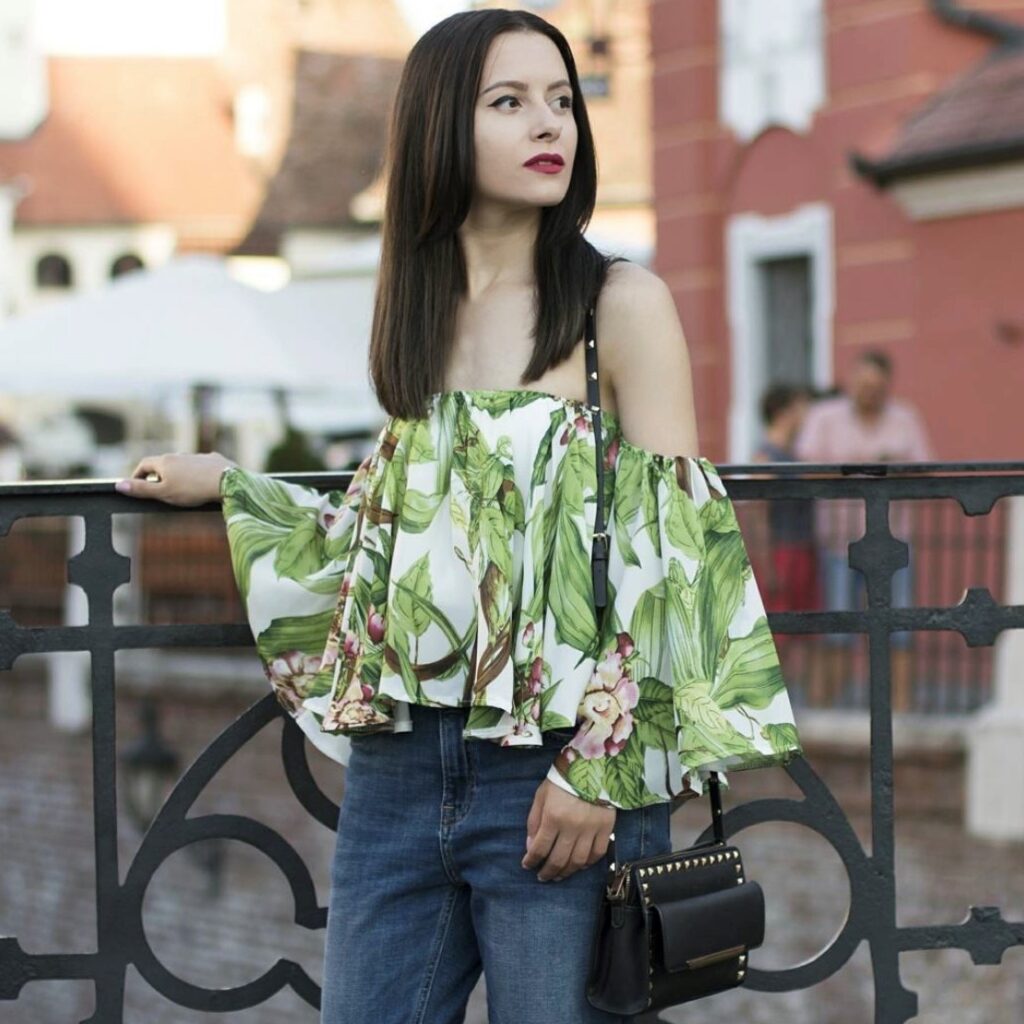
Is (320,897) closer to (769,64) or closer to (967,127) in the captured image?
(967,127)

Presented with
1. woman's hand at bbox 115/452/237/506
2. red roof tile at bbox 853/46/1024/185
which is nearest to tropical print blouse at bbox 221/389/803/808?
woman's hand at bbox 115/452/237/506

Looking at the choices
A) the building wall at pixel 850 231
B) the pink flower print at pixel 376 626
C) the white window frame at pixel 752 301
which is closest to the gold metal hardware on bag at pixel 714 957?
the pink flower print at pixel 376 626

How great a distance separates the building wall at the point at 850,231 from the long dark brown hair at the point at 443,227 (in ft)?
36.3

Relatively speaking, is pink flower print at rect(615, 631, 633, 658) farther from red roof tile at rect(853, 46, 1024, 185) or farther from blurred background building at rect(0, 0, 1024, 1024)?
red roof tile at rect(853, 46, 1024, 185)

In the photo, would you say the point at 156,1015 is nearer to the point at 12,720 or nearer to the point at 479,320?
the point at 479,320

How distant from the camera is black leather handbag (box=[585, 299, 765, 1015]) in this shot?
2.71 m

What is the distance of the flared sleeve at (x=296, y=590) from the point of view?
314 centimetres

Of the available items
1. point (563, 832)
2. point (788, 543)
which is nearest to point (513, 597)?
point (563, 832)

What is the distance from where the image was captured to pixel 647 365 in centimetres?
284

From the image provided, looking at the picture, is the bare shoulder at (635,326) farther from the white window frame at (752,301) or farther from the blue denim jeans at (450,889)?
the white window frame at (752,301)

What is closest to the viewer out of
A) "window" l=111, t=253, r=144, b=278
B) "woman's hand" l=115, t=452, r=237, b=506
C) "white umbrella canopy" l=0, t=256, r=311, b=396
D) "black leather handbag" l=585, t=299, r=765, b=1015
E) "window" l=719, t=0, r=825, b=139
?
"black leather handbag" l=585, t=299, r=765, b=1015

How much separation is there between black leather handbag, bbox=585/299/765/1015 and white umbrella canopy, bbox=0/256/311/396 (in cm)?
1153

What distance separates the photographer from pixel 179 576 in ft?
49.6

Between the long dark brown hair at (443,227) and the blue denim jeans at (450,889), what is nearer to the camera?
the blue denim jeans at (450,889)
